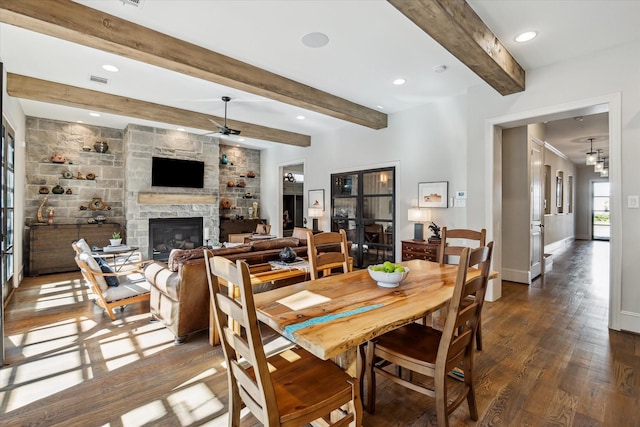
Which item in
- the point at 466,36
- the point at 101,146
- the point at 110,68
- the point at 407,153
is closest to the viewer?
the point at 466,36

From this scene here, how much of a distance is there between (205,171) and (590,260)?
357 inches

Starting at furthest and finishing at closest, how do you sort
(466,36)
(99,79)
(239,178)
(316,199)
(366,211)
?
(239,178) → (316,199) → (366,211) → (99,79) → (466,36)

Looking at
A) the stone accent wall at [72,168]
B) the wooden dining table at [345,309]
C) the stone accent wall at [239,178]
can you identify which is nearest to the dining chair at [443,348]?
the wooden dining table at [345,309]

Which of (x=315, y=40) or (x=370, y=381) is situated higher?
(x=315, y=40)

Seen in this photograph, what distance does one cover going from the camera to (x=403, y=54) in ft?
11.1

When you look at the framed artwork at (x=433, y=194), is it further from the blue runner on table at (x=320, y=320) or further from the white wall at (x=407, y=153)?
the blue runner on table at (x=320, y=320)

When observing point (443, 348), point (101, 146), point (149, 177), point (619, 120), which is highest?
point (101, 146)

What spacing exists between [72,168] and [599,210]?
15.9m

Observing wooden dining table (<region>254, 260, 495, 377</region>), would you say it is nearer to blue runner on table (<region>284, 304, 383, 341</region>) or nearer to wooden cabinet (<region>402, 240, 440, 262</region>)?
blue runner on table (<region>284, 304, 383, 341</region>)

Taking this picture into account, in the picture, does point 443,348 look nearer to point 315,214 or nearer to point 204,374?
point 204,374

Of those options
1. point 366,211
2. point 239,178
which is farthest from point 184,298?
point 239,178

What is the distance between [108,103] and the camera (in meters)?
4.63

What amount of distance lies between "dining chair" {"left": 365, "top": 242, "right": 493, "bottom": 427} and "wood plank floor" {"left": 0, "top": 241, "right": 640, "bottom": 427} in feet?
0.93

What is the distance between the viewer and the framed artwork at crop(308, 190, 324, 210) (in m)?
7.04
